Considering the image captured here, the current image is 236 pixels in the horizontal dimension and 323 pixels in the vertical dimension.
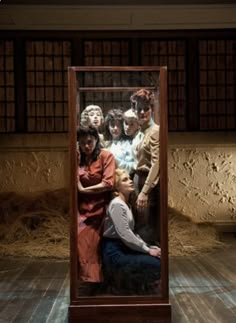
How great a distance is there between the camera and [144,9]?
875 centimetres

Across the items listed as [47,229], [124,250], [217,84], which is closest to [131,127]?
[124,250]

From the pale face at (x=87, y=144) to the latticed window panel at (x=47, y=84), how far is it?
5130mm

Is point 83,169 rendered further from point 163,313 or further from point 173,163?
point 173,163

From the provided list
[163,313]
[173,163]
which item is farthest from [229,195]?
[163,313]

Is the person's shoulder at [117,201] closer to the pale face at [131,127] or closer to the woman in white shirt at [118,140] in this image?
the woman in white shirt at [118,140]

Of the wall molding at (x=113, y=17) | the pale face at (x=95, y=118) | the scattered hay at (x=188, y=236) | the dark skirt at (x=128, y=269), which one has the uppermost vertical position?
the wall molding at (x=113, y=17)

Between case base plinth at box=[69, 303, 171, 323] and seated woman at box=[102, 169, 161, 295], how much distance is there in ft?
0.44

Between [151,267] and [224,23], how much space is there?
19.7 feet

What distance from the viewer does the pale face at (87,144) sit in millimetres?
3725

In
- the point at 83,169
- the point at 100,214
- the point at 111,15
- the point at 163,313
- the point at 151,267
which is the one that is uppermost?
the point at 111,15

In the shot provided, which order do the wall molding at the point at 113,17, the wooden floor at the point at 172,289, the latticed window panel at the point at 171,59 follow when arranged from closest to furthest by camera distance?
1. the wooden floor at the point at 172,289
2. the wall molding at the point at 113,17
3. the latticed window panel at the point at 171,59

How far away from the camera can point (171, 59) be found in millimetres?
8852

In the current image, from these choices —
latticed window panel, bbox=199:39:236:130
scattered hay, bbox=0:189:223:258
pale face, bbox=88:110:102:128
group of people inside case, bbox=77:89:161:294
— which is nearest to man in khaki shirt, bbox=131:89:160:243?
group of people inside case, bbox=77:89:161:294

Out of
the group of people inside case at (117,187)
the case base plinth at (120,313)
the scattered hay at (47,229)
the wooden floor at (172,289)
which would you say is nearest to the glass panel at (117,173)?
the group of people inside case at (117,187)
